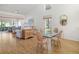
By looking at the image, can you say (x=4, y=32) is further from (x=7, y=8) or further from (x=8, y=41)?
(x=7, y=8)

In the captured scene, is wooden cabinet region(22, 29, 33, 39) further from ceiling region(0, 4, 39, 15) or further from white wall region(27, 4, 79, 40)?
ceiling region(0, 4, 39, 15)

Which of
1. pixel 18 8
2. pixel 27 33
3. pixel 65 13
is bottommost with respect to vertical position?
pixel 27 33

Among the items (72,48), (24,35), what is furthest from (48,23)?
(72,48)

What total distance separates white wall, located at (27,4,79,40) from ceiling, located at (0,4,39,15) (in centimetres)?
8

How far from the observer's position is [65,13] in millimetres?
2502

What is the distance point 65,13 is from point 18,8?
94 cm

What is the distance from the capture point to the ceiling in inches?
97.0

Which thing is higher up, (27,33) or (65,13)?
(65,13)

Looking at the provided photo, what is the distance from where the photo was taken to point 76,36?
2.49 meters

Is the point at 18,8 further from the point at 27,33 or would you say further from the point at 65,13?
the point at 65,13

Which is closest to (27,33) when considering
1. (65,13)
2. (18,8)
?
(18,8)

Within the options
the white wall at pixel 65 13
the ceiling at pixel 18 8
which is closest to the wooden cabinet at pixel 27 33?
the white wall at pixel 65 13

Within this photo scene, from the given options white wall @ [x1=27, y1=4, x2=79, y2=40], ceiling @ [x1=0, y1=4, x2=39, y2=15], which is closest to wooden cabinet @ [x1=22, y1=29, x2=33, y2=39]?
white wall @ [x1=27, y1=4, x2=79, y2=40]
